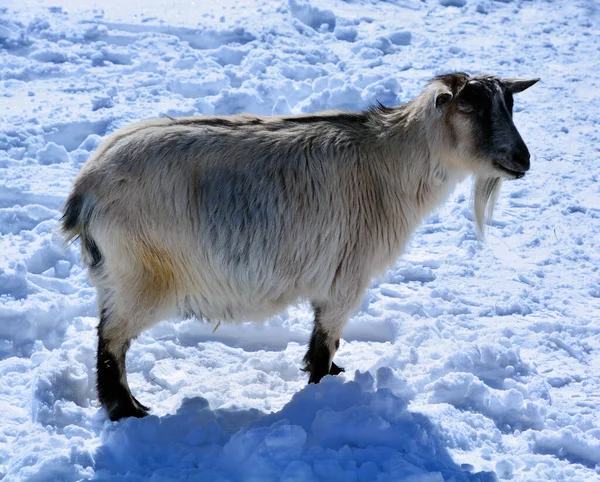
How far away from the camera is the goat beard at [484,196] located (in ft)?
16.1

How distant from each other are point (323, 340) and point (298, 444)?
0.89 metres

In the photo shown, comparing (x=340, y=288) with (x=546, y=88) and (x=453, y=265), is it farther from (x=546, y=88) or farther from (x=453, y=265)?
(x=546, y=88)

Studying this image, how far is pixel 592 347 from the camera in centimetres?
530

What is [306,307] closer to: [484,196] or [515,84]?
[484,196]

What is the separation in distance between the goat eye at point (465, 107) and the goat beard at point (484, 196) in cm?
51

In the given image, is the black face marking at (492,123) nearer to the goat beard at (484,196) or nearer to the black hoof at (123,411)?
the goat beard at (484,196)

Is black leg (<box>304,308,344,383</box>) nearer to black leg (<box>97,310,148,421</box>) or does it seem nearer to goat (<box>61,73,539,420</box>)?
goat (<box>61,73,539,420</box>)

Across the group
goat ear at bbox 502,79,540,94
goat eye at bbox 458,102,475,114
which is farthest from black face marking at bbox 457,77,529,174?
goat ear at bbox 502,79,540,94

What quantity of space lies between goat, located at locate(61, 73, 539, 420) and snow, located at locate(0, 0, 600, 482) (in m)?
0.43

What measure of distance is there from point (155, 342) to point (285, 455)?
5.02 feet

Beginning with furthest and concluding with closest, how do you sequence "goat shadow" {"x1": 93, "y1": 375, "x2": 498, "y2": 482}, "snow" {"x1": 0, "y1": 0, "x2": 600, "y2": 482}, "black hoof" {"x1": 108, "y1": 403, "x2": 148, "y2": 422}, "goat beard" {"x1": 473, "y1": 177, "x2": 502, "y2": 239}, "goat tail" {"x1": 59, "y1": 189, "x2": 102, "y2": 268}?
1. "goat beard" {"x1": 473, "y1": 177, "x2": 502, "y2": 239}
2. "black hoof" {"x1": 108, "y1": 403, "x2": 148, "y2": 422}
3. "goat tail" {"x1": 59, "y1": 189, "x2": 102, "y2": 268}
4. "snow" {"x1": 0, "y1": 0, "x2": 600, "y2": 482}
5. "goat shadow" {"x1": 93, "y1": 375, "x2": 498, "y2": 482}

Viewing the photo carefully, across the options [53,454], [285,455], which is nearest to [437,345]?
[285,455]

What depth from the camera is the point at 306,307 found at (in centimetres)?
573

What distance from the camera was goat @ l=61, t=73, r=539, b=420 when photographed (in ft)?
14.1
